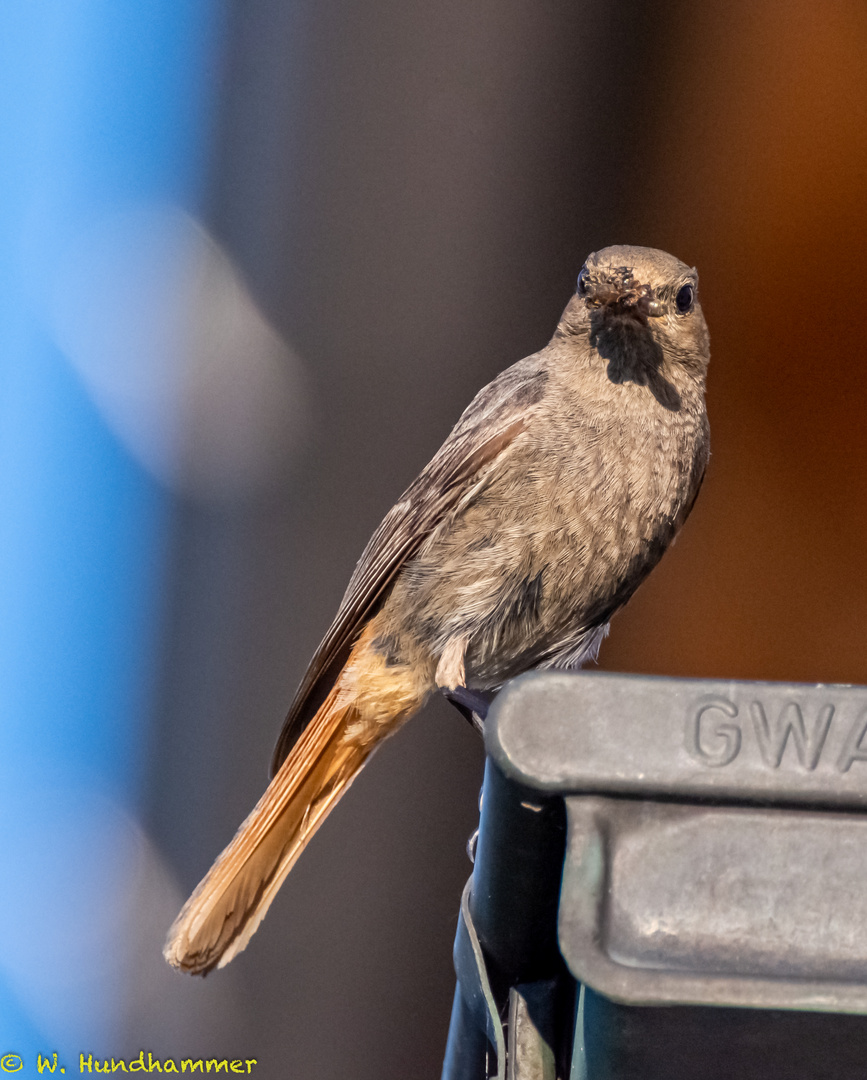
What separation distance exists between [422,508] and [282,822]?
0.75 m

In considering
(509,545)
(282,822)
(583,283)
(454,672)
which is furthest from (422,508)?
(282,822)

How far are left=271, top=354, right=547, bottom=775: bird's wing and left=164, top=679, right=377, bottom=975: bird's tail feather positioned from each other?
0.34 ft

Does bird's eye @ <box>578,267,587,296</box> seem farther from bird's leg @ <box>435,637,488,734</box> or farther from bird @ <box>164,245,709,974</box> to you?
bird's leg @ <box>435,637,488,734</box>

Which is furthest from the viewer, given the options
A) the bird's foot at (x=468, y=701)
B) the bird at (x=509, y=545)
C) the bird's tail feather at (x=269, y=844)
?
the bird's foot at (x=468, y=701)

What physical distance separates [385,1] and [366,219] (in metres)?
0.74

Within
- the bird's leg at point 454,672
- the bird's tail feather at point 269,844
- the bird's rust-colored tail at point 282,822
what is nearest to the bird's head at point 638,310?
the bird's leg at point 454,672

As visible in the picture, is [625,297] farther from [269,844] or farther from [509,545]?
[269,844]

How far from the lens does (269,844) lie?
2.45 metres

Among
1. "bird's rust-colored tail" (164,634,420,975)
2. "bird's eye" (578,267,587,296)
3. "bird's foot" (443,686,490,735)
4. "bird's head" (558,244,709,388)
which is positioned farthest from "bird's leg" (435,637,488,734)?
"bird's eye" (578,267,587,296)

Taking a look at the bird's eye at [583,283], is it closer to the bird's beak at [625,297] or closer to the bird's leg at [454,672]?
the bird's beak at [625,297]

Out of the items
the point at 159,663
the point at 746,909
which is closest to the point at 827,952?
the point at 746,909

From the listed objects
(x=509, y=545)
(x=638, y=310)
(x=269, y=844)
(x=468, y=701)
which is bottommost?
(x=269, y=844)

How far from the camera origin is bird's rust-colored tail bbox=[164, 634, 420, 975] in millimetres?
2275

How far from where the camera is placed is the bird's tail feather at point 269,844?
2.27 m
